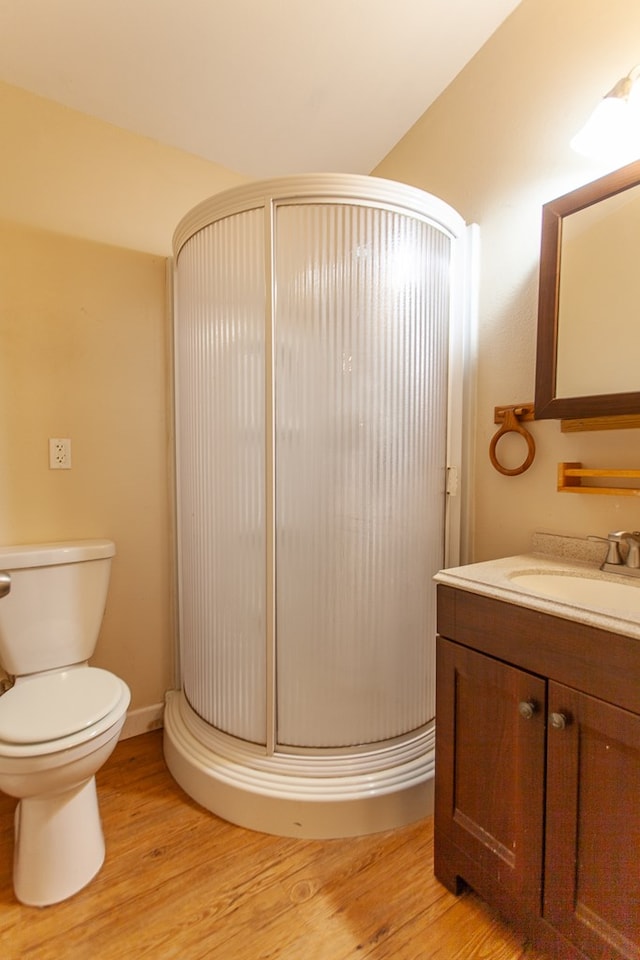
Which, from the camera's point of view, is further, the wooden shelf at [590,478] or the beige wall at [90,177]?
the beige wall at [90,177]

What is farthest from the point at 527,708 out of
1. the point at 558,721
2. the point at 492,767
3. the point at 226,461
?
the point at 226,461

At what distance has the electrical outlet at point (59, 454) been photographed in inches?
66.7

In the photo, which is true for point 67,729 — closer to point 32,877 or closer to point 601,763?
point 32,877

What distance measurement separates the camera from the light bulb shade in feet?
3.96

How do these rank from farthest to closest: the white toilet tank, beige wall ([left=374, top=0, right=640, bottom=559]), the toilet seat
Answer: the white toilet tank → beige wall ([left=374, top=0, right=640, bottom=559]) → the toilet seat

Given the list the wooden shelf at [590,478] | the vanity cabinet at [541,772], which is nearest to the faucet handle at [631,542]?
the wooden shelf at [590,478]

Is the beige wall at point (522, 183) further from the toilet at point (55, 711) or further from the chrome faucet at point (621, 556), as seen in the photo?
the toilet at point (55, 711)

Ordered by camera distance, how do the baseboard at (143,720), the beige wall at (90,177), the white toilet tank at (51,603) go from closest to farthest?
the white toilet tank at (51,603) → the beige wall at (90,177) → the baseboard at (143,720)

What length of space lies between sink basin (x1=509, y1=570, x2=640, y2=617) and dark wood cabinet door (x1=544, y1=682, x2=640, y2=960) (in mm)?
312

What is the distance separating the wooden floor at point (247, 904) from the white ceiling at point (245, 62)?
2.47 m

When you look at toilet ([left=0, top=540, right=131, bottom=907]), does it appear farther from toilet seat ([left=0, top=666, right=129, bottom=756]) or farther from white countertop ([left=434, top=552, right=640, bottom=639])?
white countertop ([left=434, top=552, right=640, bottom=639])

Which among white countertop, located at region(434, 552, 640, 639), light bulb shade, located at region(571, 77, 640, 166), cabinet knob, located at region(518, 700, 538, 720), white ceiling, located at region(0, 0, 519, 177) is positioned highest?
white ceiling, located at region(0, 0, 519, 177)

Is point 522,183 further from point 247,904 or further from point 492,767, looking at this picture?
point 247,904

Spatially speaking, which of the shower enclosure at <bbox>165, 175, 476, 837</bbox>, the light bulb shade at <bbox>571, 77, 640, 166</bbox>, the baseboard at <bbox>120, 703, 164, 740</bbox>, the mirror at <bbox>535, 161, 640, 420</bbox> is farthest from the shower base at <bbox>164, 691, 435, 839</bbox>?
the light bulb shade at <bbox>571, 77, 640, 166</bbox>
